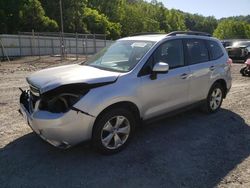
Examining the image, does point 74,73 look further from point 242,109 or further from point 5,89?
point 5,89

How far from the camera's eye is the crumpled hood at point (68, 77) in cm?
438

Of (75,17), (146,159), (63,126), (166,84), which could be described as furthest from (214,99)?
(75,17)

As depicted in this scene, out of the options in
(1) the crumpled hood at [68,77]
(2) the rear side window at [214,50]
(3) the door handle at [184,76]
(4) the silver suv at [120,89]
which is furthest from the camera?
(2) the rear side window at [214,50]

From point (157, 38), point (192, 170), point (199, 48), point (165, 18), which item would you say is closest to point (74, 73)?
point (157, 38)

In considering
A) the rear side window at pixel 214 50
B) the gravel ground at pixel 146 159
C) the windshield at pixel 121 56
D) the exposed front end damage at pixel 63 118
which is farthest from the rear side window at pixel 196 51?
the exposed front end damage at pixel 63 118

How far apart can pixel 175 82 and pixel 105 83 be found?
154 centimetres

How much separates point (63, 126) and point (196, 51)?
328 centimetres

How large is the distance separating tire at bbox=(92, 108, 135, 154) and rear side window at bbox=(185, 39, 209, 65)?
6.36 feet

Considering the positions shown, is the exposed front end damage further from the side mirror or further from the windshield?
the side mirror

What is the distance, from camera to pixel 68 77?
4578 millimetres

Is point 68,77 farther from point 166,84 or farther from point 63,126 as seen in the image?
point 166,84

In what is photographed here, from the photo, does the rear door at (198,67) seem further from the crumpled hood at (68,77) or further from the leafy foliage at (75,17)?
the leafy foliage at (75,17)

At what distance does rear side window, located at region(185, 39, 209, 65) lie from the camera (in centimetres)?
599

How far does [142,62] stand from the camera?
16.5 feet
